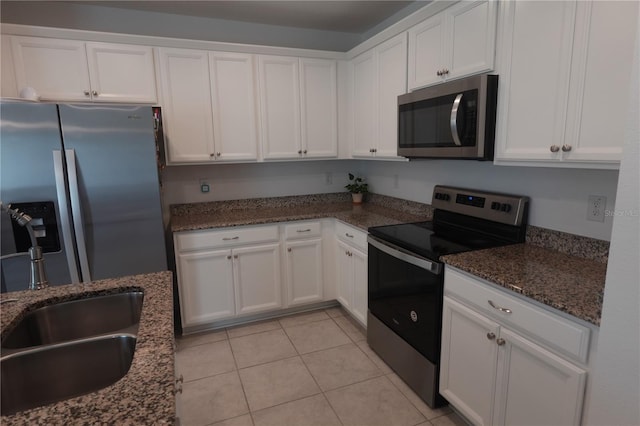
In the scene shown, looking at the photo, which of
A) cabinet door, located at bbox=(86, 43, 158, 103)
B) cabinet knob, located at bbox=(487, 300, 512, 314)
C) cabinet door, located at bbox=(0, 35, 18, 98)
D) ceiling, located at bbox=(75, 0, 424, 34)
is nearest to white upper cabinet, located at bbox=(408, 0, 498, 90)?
ceiling, located at bbox=(75, 0, 424, 34)

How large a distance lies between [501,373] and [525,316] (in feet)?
1.07

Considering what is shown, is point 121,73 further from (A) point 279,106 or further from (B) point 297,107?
(B) point 297,107

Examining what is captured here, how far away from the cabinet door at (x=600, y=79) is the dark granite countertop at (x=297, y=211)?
140cm

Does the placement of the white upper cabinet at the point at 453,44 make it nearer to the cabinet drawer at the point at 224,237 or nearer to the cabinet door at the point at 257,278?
the cabinet drawer at the point at 224,237

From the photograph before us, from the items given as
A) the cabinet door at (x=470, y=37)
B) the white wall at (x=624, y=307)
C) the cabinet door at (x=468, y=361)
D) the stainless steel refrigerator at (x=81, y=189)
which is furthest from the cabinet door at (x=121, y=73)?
the white wall at (x=624, y=307)

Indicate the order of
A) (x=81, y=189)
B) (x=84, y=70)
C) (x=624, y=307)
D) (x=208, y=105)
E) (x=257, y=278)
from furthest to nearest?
(x=257, y=278)
(x=208, y=105)
(x=84, y=70)
(x=81, y=189)
(x=624, y=307)

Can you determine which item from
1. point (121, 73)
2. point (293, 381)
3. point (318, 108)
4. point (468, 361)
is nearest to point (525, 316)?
point (468, 361)

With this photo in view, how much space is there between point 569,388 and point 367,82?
96.4 inches

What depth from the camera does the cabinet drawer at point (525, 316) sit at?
4.07ft

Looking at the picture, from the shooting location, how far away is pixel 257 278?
2949mm

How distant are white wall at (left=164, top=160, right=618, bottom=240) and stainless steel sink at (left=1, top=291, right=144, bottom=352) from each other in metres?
1.90

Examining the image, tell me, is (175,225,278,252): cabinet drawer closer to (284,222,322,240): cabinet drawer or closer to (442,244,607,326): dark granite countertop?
(284,222,322,240): cabinet drawer

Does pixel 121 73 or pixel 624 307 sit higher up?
pixel 121 73

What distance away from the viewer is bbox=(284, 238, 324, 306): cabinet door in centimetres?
302
